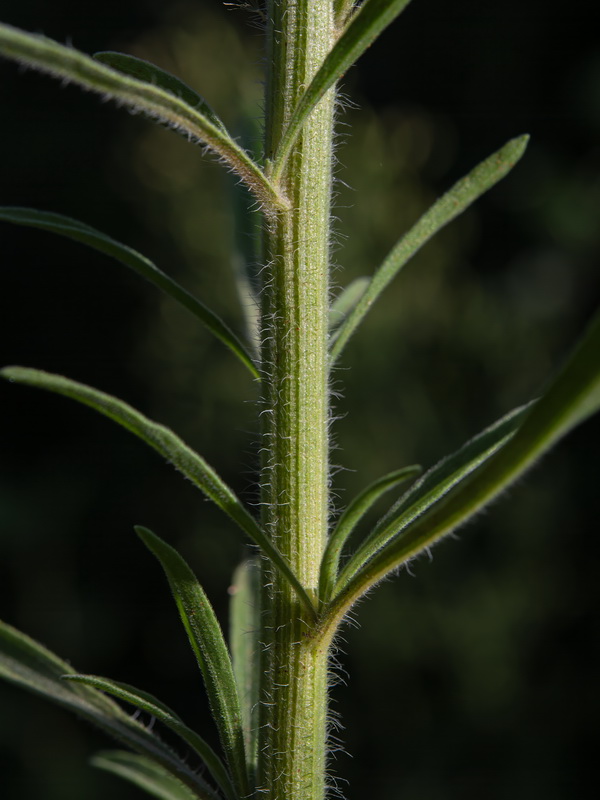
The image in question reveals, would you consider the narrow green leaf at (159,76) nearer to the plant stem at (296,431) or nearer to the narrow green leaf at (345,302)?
the plant stem at (296,431)

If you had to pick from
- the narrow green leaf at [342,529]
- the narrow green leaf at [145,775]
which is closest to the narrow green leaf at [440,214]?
the narrow green leaf at [342,529]

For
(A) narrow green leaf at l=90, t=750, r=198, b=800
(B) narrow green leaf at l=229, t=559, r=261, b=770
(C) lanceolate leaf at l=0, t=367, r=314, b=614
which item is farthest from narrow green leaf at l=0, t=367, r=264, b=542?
(A) narrow green leaf at l=90, t=750, r=198, b=800

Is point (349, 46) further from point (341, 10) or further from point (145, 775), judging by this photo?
point (145, 775)

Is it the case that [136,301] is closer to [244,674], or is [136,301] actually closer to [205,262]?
[205,262]

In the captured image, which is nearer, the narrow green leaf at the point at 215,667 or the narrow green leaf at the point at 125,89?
the narrow green leaf at the point at 125,89

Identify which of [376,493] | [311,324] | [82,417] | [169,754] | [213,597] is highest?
[82,417]

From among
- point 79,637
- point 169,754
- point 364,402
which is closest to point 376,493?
point 169,754
